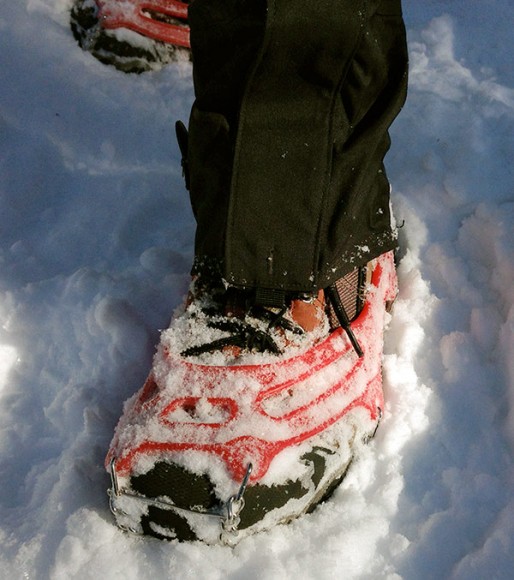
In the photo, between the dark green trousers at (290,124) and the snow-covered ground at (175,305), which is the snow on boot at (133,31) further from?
the dark green trousers at (290,124)

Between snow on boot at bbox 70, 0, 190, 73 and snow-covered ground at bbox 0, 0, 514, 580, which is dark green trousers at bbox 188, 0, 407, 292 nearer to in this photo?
snow-covered ground at bbox 0, 0, 514, 580

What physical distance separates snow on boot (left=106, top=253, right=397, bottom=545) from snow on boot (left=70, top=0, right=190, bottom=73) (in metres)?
0.91

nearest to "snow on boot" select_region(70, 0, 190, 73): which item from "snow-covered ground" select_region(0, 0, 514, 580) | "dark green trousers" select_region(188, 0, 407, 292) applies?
"snow-covered ground" select_region(0, 0, 514, 580)

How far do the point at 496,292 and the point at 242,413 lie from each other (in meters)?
0.61

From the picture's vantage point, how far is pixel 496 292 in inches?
51.9

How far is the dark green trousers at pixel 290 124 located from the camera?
0.88 m

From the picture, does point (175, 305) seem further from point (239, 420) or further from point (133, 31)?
point (133, 31)

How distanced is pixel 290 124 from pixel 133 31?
102cm

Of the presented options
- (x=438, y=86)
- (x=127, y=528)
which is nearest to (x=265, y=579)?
(x=127, y=528)

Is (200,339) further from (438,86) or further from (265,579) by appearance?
(438,86)

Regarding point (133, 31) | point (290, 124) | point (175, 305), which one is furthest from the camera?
point (133, 31)

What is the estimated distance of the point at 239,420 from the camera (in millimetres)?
1016

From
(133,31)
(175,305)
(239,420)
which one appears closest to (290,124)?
(239,420)

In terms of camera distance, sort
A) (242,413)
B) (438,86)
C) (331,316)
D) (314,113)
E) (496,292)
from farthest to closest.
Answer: (438,86) < (496,292) < (331,316) < (242,413) < (314,113)
